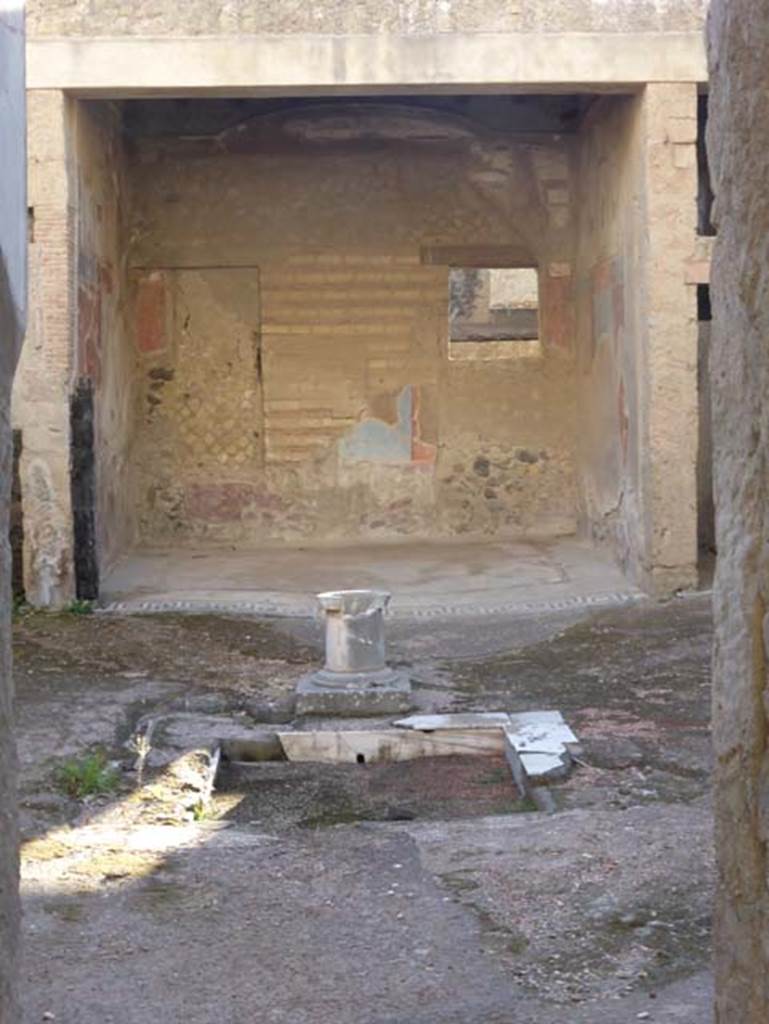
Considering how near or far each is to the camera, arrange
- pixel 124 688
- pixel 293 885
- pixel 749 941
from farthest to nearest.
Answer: pixel 124 688
pixel 293 885
pixel 749 941

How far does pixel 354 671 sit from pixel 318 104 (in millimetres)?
5888

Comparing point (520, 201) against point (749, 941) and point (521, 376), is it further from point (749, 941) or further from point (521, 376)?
point (749, 941)

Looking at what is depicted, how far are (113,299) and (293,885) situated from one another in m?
7.44

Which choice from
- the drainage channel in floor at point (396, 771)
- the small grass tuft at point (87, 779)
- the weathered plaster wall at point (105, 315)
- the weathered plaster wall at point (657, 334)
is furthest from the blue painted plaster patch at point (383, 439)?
the small grass tuft at point (87, 779)

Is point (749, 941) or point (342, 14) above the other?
point (342, 14)

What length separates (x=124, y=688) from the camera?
284 inches

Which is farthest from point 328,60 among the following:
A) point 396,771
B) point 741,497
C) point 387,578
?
point 741,497

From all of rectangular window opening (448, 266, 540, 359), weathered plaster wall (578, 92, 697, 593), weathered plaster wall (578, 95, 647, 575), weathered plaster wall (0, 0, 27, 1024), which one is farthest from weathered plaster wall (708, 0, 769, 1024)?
rectangular window opening (448, 266, 540, 359)

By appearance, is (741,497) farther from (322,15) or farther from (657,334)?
(322,15)

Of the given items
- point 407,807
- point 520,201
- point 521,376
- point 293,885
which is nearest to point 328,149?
point 520,201

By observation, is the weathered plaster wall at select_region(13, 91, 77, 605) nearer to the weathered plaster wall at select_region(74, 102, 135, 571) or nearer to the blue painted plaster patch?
Result: the weathered plaster wall at select_region(74, 102, 135, 571)

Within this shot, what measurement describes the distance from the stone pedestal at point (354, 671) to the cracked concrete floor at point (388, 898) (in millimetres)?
233

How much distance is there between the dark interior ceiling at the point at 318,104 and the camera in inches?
457

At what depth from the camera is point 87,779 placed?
553 cm
